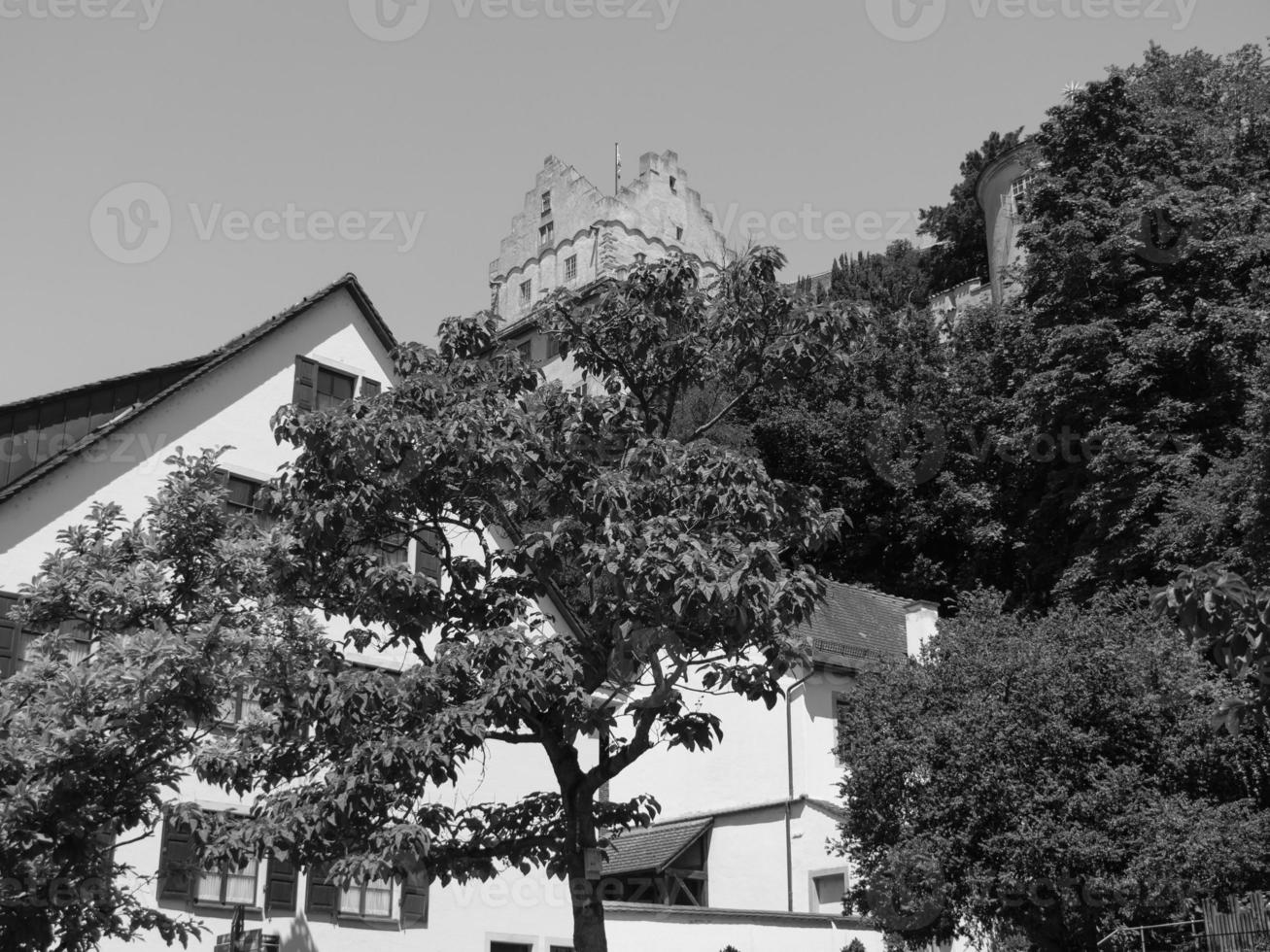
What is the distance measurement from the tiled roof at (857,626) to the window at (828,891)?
18.2 feet

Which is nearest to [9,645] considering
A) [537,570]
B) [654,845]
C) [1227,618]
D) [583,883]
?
Answer: [537,570]

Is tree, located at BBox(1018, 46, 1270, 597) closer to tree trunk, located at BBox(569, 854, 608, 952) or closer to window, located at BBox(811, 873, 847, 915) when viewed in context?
window, located at BBox(811, 873, 847, 915)

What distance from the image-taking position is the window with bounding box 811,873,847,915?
109 feet

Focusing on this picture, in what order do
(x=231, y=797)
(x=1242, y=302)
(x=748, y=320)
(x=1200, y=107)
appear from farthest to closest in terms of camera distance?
1. (x=1200, y=107)
2. (x=1242, y=302)
3. (x=231, y=797)
4. (x=748, y=320)

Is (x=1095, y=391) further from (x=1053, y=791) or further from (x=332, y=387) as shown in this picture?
(x=332, y=387)

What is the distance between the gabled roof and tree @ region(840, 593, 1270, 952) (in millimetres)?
12109

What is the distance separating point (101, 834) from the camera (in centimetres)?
1576

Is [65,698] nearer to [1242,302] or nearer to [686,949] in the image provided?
[686,949]

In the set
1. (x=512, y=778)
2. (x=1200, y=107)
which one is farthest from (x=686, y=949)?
(x=1200, y=107)

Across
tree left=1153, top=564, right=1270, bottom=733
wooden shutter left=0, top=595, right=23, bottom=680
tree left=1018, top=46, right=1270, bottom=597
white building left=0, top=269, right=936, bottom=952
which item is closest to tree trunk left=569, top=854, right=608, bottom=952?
white building left=0, top=269, right=936, bottom=952

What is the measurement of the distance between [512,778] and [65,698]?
1310cm

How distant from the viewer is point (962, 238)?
80.4m

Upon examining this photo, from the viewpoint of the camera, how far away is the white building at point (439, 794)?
2136 cm

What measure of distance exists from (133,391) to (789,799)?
19.1 m
